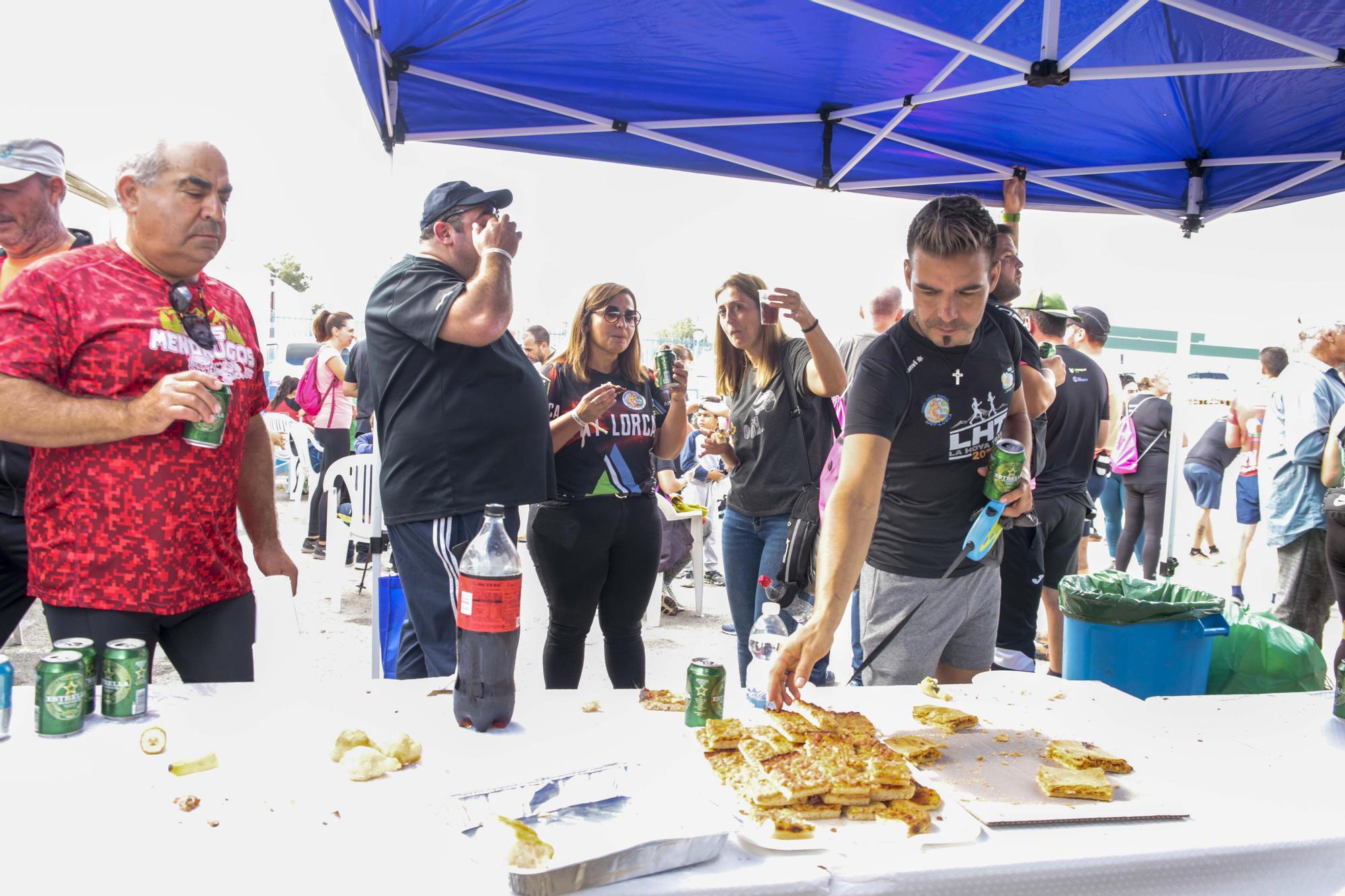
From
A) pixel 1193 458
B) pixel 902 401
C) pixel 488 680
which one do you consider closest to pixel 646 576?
pixel 902 401

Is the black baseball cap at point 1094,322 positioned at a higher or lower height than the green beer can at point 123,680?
higher

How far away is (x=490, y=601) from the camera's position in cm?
156

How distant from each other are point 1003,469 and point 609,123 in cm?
271

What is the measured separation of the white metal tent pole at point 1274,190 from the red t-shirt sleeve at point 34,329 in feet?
16.5

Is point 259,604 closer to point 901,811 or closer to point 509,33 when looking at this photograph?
point 901,811

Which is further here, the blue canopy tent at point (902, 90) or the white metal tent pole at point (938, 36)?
the blue canopy tent at point (902, 90)

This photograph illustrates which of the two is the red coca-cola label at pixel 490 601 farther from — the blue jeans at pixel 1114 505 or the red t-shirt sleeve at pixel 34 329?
the blue jeans at pixel 1114 505

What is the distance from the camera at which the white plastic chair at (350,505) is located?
485 centimetres

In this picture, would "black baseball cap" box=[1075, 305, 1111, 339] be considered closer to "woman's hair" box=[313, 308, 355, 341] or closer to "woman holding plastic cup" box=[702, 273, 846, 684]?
"woman holding plastic cup" box=[702, 273, 846, 684]

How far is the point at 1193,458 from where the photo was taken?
823 centimetres

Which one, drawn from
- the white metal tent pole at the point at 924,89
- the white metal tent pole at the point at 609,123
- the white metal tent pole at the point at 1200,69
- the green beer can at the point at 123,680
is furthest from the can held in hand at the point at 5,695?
the white metal tent pole at the point at 1200,69

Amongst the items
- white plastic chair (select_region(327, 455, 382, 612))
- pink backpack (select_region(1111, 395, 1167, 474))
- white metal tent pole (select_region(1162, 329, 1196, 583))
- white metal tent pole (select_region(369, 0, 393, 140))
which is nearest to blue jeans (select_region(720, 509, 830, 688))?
white plastic chair (select_region(327, 455, 382, 612))

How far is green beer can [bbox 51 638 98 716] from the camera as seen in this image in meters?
1.53

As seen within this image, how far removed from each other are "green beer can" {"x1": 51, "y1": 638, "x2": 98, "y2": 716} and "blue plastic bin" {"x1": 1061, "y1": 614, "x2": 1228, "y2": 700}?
8.58 ft
